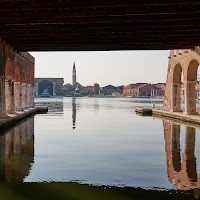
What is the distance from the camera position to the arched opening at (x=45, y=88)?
156125 mm

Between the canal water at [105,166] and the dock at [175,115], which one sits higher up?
the dock at [175,115]

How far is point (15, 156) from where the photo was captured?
10273 mm

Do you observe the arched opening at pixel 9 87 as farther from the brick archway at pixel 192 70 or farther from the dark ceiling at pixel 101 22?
the brick archway at pixel 192 70

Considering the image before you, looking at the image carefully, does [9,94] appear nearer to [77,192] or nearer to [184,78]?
[184,78]

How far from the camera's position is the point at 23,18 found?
12.8m

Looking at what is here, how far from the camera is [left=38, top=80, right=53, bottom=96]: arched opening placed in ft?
512

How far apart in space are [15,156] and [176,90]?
2131 centimetres

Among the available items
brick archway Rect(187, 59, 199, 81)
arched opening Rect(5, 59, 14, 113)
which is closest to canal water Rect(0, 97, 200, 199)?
arched opening Rect(5, 59, 14, 113)

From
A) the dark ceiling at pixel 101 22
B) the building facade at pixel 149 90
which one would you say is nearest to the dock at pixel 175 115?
the dark ceiling at pixel 101 22

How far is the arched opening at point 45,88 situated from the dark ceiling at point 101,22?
138 meters

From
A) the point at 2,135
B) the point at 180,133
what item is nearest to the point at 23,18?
the point at 2,135

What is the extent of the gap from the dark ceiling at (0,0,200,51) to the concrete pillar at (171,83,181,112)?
32.8ft

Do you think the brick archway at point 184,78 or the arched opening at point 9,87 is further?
the arched opening at point 9,87

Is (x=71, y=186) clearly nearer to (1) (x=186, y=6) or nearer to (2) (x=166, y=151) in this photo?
(2) (x=166, y=151)
